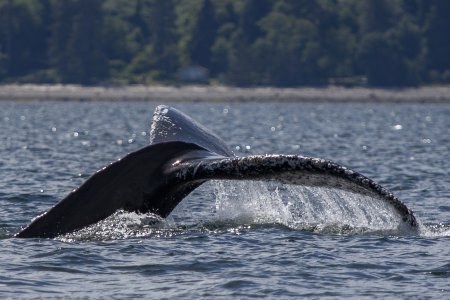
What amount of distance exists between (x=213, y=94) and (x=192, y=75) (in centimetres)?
979

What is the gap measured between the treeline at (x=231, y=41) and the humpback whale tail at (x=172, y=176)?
119971 millimetres

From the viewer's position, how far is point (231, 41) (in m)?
148

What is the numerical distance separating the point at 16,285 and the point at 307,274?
2888 mm

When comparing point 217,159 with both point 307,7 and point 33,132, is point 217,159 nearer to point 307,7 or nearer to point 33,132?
point 33,132

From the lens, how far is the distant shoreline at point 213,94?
12512cm

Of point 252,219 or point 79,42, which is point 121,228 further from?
point 79,42

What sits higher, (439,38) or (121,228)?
(439,38)

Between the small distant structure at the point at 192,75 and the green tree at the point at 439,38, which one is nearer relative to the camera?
the small distant structure at the point at 192,75

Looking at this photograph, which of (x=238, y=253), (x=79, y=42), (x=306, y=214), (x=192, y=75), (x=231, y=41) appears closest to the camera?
(x=238, y=253)

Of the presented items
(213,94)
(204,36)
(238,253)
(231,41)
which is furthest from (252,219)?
(204,36)

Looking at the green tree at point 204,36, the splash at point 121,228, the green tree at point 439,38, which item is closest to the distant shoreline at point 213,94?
the green tree at point 439,38

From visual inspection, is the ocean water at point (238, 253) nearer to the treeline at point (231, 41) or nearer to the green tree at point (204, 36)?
the treeline at point (231, 41)

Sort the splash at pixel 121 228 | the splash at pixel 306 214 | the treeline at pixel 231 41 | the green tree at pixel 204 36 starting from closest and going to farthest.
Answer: the splash at pixel 121 228, the splash at pixel 306 214, the treeline at pixel 231 41, the green tree at pixel 204 36

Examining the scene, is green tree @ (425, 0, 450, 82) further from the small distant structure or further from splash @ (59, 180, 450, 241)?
splash @ (59, 180, 450, 241)
